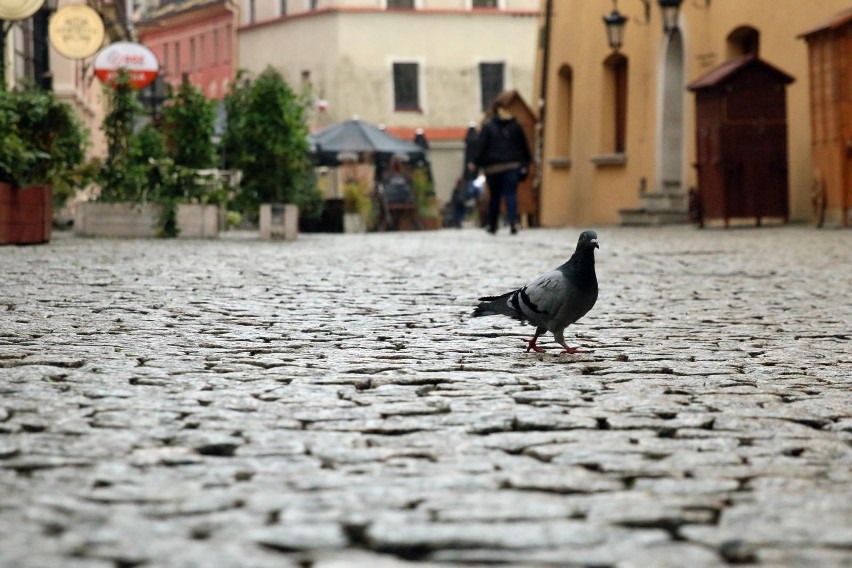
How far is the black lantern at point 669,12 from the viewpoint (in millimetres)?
25500

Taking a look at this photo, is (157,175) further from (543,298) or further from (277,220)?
(543,298)

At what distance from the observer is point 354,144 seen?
3616cm

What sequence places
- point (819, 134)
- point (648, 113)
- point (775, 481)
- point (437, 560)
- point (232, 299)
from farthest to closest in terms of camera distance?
point (648, 113) < point (819, 134) < point (232, 299) < point (775, 481) < point (437, 560)

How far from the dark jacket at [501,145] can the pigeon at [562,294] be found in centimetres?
1622

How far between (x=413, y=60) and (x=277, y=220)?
34.3m

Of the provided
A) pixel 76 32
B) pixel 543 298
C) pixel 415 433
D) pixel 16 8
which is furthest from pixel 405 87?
pixel 415 433

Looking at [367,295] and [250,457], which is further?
[367,295]

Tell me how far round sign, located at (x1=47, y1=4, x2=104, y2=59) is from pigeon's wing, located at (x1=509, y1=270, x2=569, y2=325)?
20.2 m

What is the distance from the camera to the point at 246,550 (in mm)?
3188

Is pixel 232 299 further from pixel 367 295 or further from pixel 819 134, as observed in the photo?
pixel 819 134

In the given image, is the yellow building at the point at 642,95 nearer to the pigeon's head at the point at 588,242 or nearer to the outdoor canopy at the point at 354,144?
the outdoor canopy at the point at 354,144

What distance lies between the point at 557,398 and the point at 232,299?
193 inches

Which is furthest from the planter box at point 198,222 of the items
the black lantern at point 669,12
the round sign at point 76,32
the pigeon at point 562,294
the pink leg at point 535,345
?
the pigeon at point 562,294

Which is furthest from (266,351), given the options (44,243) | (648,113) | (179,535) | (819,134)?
(648,113)
